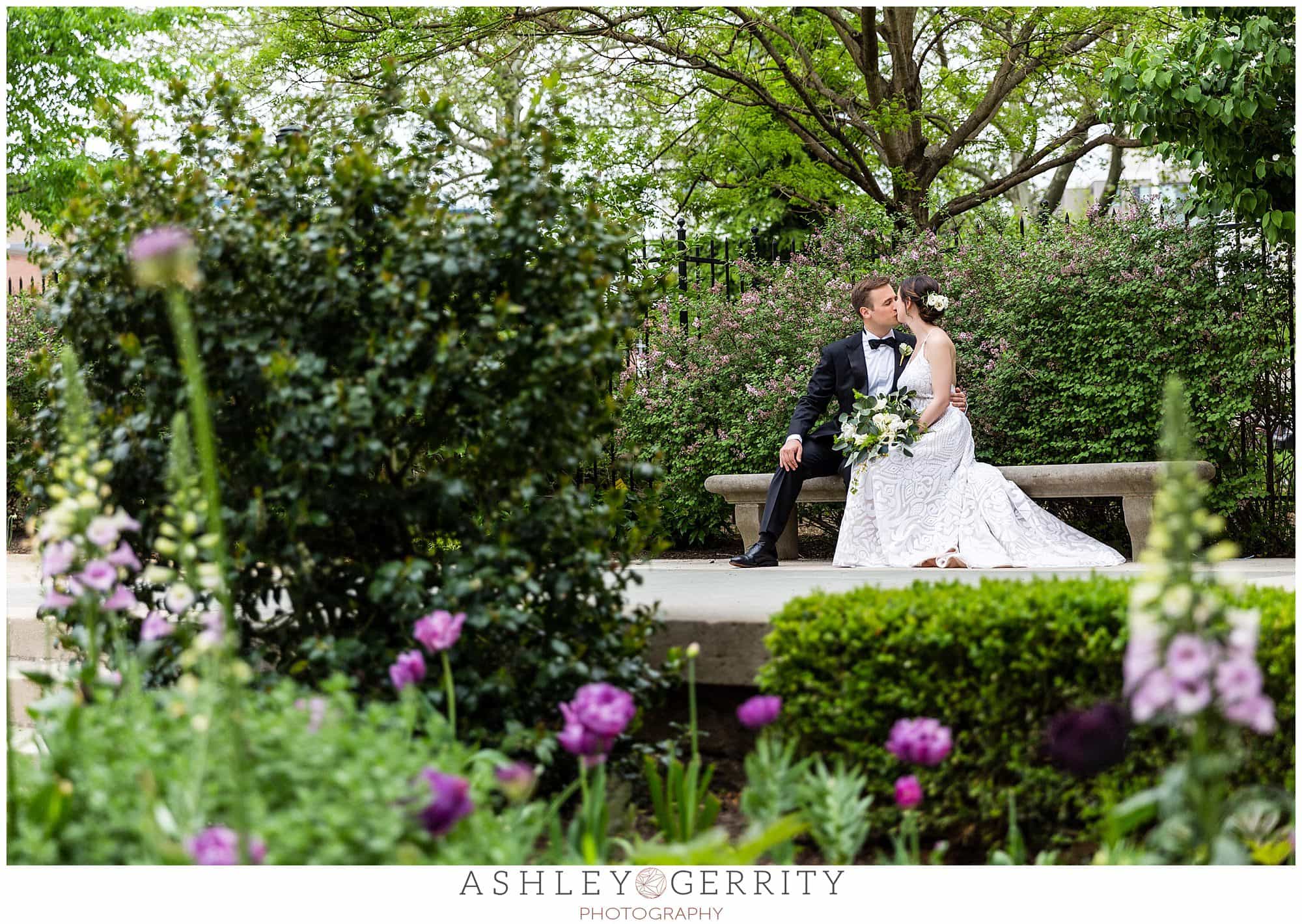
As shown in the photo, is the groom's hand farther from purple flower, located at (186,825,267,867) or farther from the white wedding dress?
purple flower, located at (186,825,267,867)

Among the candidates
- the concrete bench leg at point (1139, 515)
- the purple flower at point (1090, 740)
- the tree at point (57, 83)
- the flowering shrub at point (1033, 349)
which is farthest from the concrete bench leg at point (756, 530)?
the tree at point (57, 83)

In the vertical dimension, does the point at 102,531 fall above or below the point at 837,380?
below

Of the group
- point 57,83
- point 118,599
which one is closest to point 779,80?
point 57,83

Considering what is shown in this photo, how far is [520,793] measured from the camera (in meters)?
2.38

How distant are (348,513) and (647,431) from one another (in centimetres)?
591

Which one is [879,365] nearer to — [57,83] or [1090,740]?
[1090,740]

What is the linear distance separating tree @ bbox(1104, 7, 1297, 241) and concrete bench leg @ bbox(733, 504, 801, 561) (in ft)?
10.9

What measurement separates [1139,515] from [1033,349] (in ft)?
5.62

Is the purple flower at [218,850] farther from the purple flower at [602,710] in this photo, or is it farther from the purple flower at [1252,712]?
the purple flower at [1252,712]

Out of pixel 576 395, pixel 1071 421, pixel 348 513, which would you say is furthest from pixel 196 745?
pixel 1071 421

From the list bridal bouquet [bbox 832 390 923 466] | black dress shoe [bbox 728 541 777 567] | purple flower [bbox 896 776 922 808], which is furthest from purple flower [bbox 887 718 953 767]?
black dress shoe [bbox 728 541 777 567]

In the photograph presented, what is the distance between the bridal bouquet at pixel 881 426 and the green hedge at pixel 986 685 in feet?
11.6

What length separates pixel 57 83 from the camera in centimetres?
1398
